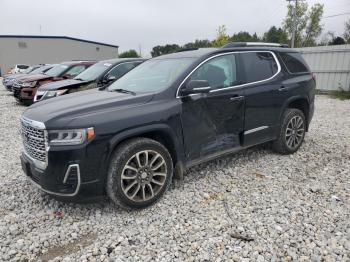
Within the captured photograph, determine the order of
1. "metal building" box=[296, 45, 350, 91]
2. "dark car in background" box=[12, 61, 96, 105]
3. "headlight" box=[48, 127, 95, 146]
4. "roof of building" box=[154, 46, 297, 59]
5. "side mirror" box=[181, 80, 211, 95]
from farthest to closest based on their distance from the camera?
"metal building" box=[296, 45, 350, 91] → "dark car in background" box=[12, 61, 96, 105] → "roof of building" box=[154, 46, 297, 59] → "side mirror" box=[181, 80, 211, 95] → "headlight" box=[48, 127, 95, 146]

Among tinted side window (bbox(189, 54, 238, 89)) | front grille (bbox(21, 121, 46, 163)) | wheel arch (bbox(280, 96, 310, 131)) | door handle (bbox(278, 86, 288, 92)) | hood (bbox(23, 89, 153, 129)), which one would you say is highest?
tinted side window (bbox(189, 54, 238, 89))

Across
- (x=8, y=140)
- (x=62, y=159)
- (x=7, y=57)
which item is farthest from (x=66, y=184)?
(x=7, y=57)

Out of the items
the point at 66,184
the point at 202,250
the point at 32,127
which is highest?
the point at 32,127

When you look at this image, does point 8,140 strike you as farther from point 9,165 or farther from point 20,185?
point 20,185

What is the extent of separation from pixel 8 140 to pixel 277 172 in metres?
5.78

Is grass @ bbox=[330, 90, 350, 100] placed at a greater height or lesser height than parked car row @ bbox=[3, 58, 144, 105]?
Answer: lesser

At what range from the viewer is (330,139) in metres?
6.00

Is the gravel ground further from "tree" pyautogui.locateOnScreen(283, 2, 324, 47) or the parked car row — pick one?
"tree" pyautogui.locateOnScreen(283, 2, 324, 47)

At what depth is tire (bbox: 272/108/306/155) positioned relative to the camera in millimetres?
4867

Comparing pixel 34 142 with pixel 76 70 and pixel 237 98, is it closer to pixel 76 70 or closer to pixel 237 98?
pixel 237 98

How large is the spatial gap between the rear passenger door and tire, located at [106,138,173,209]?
153cm

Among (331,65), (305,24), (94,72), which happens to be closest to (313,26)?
(305,24)

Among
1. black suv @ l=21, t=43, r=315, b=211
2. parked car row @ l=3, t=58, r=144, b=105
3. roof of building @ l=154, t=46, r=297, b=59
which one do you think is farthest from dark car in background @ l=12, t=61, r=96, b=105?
roof of building @ l=154, t=46, r=297, b=59

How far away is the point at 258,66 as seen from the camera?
14.8 feet
